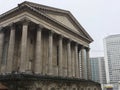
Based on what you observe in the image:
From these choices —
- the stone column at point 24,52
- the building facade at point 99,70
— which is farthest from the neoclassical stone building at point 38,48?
the building facade at point 99,70

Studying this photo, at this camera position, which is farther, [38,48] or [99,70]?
[99,70]

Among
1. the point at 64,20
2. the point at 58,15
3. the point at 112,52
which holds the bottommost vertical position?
the point at 112,52

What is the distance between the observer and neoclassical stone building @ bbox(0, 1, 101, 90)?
24047mm

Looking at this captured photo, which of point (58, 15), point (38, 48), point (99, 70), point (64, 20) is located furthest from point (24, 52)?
point (99, 70)

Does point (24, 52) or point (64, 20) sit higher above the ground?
point (64, 20)

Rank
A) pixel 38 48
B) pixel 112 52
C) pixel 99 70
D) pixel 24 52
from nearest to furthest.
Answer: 1. pixel 24 52
2. pixel 38 48
3. pixel 112 52
4. pixel 99 70

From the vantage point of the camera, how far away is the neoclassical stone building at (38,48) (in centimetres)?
2405

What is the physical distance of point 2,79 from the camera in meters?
22.7

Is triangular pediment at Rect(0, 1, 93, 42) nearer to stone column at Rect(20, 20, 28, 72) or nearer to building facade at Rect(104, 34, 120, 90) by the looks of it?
stone column at Rect(20, 20, 28, 72)

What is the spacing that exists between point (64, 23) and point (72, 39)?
12.1 feet

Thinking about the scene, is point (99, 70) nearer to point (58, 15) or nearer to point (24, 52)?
point (58, 15)

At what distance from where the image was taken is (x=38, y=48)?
2827 cm

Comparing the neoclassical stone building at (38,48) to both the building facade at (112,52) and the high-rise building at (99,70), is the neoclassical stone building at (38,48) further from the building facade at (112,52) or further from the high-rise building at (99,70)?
the high-rise building at (99,70)

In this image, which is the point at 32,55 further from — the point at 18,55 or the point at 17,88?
the point at 17,88
